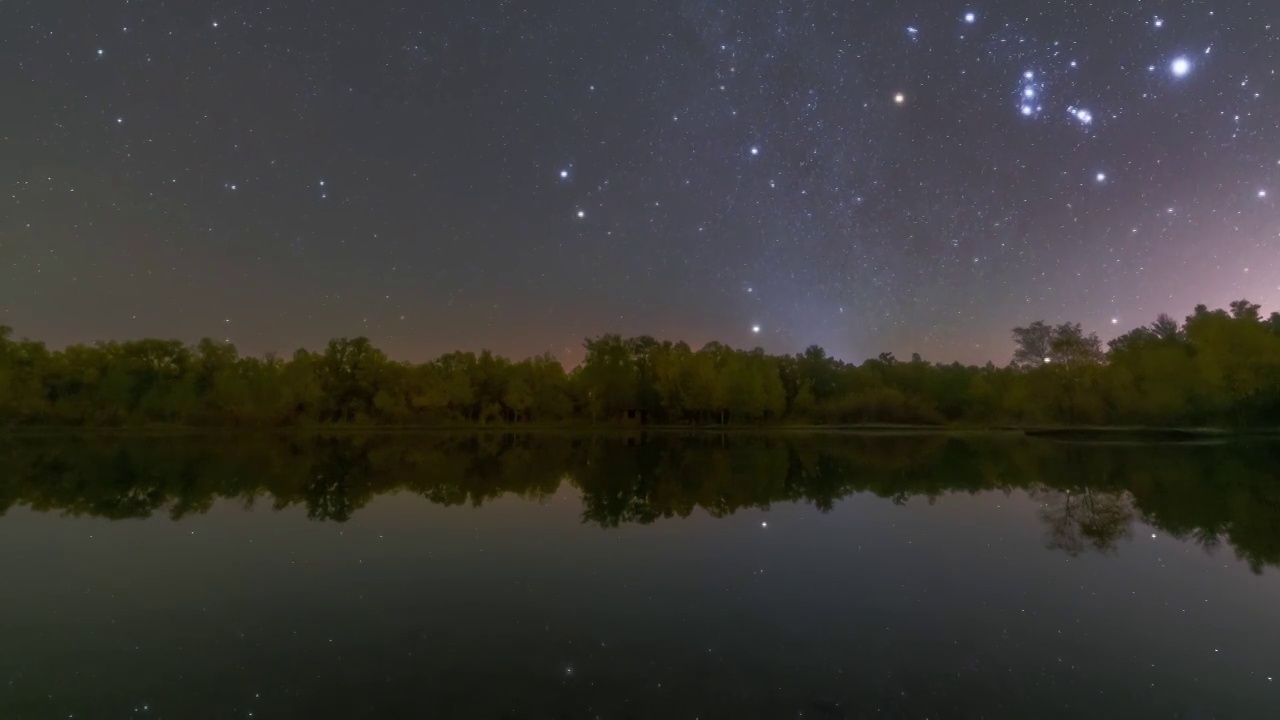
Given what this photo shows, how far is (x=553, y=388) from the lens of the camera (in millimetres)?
77250

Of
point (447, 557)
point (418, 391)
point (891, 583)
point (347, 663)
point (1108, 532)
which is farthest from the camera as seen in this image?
point (418, 391)

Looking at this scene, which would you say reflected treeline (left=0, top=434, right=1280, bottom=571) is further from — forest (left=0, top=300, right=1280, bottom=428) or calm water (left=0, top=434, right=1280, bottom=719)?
forest (left=0, top=300, right=1280, bottom=428)

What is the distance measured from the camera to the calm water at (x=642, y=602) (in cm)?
608

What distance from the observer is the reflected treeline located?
16.5 meters

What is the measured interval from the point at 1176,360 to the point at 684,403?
144 feet

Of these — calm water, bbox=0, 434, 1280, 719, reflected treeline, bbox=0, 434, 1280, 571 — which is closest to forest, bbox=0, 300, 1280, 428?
reflected treeline, bbox=0, 434, 1280, 571

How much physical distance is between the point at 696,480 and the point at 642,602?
14942 mm

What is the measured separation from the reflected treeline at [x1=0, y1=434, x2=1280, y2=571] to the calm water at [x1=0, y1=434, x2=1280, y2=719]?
0.28m

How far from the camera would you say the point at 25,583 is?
1026 centimetres

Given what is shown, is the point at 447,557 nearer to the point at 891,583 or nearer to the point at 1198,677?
the point at 891,583

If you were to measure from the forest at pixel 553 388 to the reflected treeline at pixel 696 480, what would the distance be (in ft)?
81.6

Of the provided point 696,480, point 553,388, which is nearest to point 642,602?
point 696,480

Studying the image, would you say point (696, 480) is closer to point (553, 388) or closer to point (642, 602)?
point (642, 602)

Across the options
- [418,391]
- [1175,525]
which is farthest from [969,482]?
[418,391]
